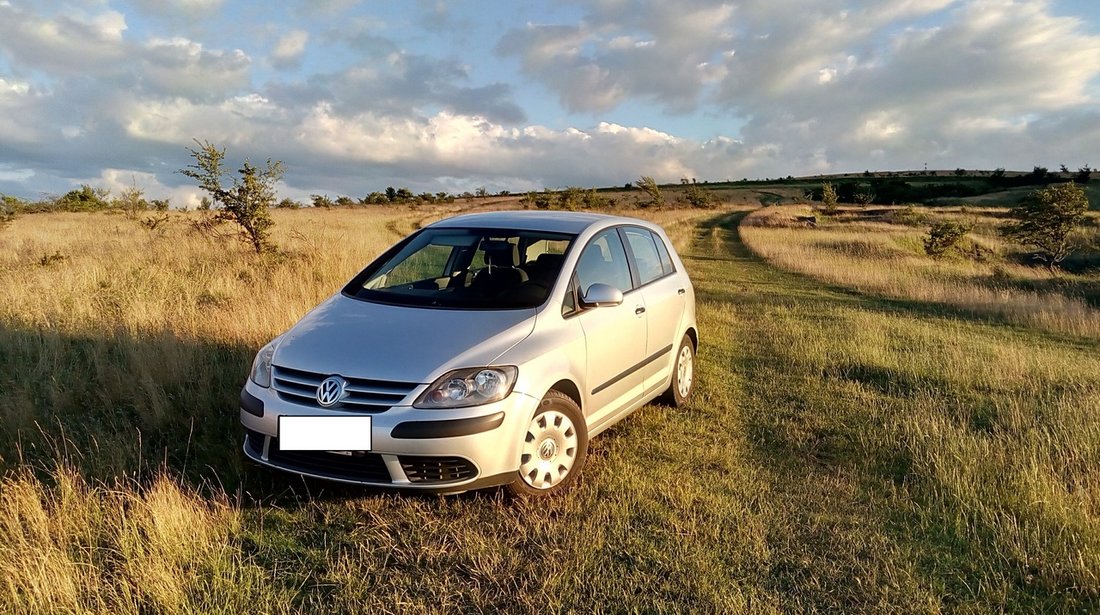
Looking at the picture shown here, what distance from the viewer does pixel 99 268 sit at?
923cm

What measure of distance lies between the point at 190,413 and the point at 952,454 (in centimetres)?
544

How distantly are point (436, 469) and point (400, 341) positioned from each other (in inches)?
28.5

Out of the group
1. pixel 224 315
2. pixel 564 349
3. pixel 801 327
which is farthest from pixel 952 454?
pixel 224 315

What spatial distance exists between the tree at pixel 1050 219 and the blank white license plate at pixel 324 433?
26.3 m

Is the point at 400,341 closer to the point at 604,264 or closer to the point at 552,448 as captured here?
the point at 552,448

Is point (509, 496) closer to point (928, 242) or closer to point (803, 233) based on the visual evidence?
point (928, 242)

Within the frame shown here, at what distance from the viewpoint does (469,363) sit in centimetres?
324

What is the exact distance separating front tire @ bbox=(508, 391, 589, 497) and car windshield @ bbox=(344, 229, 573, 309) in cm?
67

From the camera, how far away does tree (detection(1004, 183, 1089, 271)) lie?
70.9 feet

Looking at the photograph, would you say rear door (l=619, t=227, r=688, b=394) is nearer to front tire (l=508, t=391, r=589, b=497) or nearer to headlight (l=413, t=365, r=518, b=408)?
front tire (l=508, t=391, r=589, b=497)

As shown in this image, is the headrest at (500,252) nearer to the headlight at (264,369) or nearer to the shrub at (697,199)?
the headlight at (264,369)

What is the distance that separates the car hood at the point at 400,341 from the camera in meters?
3.23

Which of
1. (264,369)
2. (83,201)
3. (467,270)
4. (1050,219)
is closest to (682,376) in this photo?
(467,270)

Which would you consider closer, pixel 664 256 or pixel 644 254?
pixel 644 254
